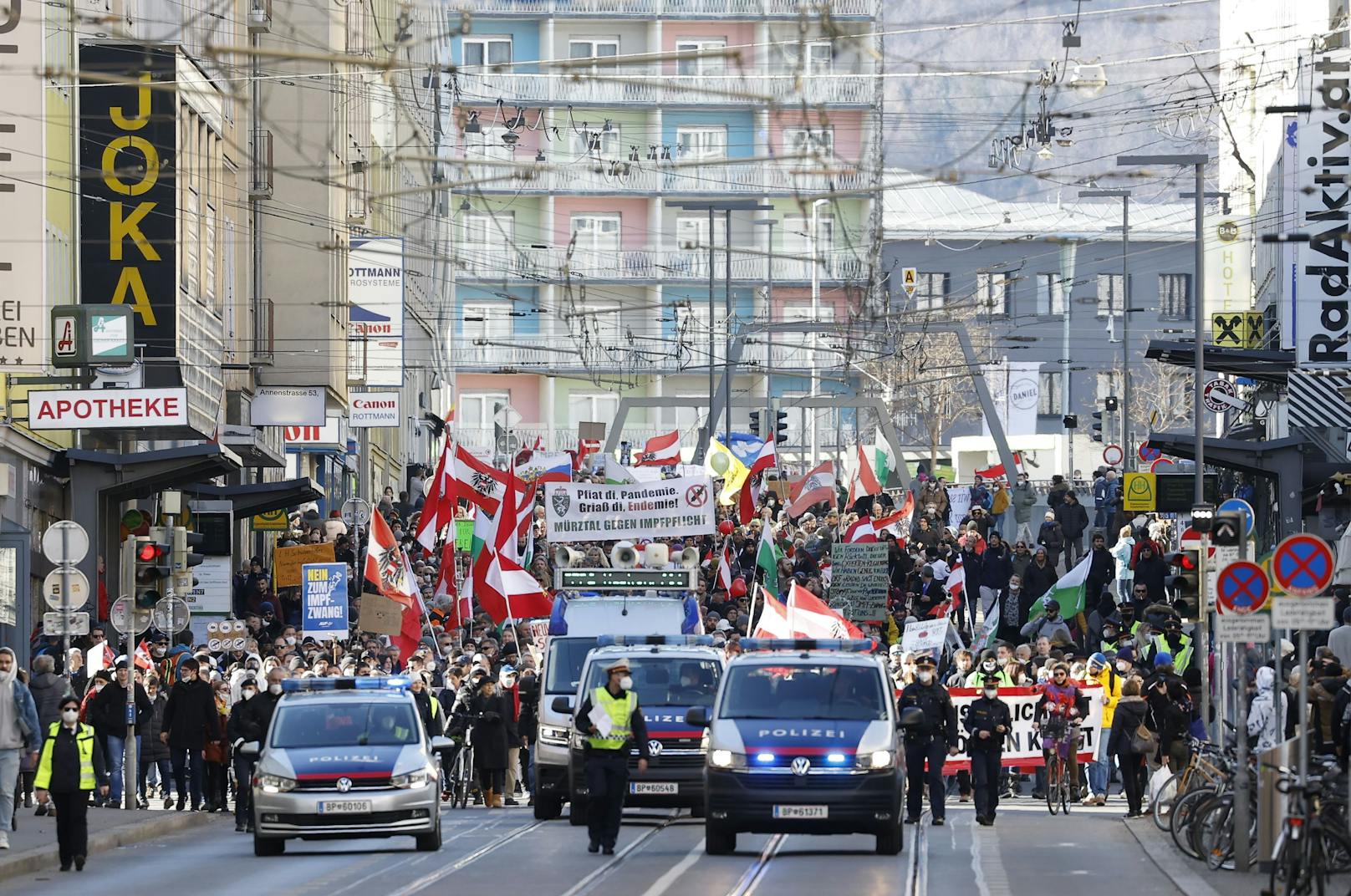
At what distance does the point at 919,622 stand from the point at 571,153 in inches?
2508

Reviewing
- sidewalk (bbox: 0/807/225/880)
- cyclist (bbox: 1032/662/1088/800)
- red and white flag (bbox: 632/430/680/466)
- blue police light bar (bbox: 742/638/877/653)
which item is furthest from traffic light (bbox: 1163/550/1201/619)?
red and white flag (bbox: 632/430/680/466)

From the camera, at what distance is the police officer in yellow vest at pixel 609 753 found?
22.9m

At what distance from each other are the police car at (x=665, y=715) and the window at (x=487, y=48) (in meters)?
79.1

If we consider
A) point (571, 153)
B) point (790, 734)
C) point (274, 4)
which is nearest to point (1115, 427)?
point (571, 153)

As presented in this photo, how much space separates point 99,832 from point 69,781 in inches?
140

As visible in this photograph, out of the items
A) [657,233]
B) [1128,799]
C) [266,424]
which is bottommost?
[1128,799]

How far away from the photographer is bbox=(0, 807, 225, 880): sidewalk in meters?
21.9

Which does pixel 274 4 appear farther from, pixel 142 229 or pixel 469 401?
pixel 469 401

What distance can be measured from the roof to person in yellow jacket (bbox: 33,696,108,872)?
8812 centimetres

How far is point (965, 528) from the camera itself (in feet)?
150

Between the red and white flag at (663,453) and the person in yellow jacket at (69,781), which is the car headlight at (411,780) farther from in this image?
the red and white flag at (663,453)

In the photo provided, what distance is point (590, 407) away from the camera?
111 m

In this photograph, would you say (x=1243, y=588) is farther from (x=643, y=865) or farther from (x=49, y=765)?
(x=49, y=765)

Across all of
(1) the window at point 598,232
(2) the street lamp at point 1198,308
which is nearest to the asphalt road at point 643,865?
(2) the street lamp at point 1198,308
